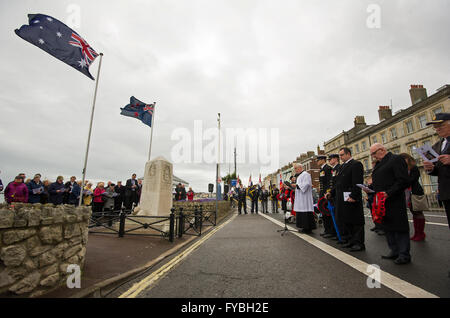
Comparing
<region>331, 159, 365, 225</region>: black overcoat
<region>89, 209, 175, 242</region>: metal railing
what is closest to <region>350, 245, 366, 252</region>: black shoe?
<region>331, 159, 365, 225</region>: black overcoat

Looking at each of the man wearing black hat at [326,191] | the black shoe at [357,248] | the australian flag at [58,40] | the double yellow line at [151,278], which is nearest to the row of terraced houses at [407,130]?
the man wearing black hat at [326,191]

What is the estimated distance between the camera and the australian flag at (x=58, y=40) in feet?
19.1

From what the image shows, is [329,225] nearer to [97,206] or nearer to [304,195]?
[304,195]

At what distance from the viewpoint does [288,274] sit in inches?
123

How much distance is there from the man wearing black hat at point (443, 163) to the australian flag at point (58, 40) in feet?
31.0

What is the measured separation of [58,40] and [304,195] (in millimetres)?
9433

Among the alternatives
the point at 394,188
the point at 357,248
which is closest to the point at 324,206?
the point at 357,248

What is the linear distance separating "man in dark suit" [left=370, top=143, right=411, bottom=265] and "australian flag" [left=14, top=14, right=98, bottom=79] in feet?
29.9

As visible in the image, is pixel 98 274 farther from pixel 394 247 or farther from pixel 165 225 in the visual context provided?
pixel 394 247

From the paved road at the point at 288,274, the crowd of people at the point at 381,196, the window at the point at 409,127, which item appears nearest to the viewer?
the paved road at the point at 288,274

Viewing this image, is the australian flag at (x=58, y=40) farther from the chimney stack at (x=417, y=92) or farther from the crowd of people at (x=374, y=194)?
the chimney stack at (x=417, y=92)

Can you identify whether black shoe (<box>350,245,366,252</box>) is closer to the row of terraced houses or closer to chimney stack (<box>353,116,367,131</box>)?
the row of terraced houses
